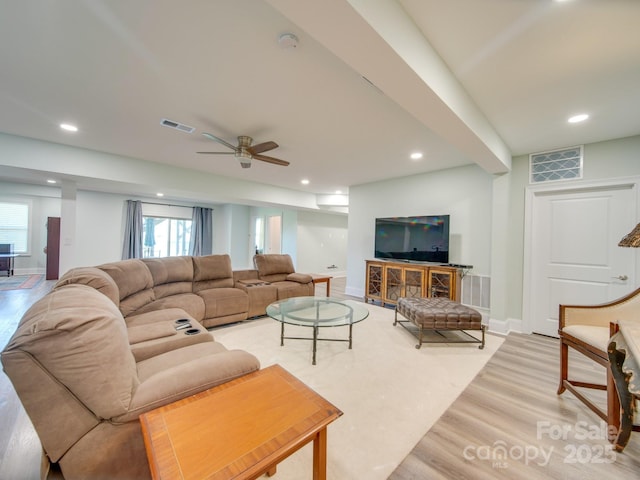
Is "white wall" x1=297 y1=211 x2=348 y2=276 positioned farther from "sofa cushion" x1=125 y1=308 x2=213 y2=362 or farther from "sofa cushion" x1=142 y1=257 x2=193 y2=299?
"sofa cushion" x1=125 y1=308 x2=213 y2=362

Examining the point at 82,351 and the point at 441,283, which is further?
the point at 441,283

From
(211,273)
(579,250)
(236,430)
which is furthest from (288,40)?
(579,250)

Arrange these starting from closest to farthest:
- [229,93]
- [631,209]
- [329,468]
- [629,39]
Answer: [329,468] → [629,39] → [229,93] → [631,209]

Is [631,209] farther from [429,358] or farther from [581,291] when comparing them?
[429,358]

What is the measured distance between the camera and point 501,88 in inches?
81.1

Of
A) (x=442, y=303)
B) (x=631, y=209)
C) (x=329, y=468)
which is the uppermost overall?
(x=631, y=209)

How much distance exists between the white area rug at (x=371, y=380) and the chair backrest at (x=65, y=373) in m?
0.97

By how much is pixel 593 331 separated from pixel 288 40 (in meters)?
2.97

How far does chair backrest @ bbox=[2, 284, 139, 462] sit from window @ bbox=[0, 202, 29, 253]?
8637 millimetres

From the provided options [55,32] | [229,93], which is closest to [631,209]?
[229,93]

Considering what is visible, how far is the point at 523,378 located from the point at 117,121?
4922mm

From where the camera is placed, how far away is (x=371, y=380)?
7.45ft

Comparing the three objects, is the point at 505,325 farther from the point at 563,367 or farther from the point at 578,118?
the point at 578,118

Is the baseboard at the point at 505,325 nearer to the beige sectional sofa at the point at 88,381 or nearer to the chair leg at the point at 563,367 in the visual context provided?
the chair leg at the point at 563,367
